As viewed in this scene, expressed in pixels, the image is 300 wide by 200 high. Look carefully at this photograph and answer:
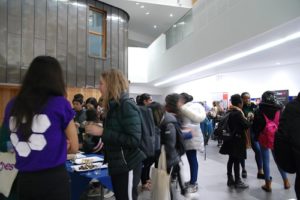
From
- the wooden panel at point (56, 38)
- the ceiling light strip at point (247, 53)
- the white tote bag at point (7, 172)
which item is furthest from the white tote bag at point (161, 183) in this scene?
the wooden panel at point (56, 38)

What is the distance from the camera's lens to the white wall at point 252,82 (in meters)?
10.3

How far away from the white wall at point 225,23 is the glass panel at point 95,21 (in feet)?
11.4

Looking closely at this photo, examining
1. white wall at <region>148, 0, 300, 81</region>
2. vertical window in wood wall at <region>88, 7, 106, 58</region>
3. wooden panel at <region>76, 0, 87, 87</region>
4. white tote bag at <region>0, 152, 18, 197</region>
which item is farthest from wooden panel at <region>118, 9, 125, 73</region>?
white tote bag at <region>0, 152, 18, 197</region>

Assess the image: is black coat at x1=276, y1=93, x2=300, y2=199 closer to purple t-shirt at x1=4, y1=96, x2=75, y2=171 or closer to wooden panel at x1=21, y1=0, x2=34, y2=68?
purple t-shirt at x1=4, y1=96, x2=75, y2=171

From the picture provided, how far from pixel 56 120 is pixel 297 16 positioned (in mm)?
5662

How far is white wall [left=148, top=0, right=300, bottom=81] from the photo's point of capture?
6.09 m

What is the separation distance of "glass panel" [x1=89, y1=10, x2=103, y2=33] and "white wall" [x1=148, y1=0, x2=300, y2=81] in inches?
137

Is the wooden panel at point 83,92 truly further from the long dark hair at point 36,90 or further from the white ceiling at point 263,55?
the long dark hair at point 36,90

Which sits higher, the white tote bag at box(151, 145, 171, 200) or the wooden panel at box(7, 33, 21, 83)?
the wooden panel at box(7, 33, 21, 83)

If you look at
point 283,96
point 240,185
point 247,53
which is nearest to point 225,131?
point 240,185

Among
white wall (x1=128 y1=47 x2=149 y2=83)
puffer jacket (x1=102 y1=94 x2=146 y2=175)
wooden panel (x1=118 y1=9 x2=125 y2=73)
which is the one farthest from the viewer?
white wall (x1=128 y1=47 x2=149 y2=83)


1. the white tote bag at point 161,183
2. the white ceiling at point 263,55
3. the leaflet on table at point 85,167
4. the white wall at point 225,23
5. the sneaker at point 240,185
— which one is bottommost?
the sneaker at point 240,185

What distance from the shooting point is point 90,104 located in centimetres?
441

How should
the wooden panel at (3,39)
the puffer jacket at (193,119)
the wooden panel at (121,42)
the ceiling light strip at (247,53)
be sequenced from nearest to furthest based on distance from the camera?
the puffer jacket at (193,119)
the ceiling light strip at (247,53)
the wooden panel at (3,39)
the wooden panel at (121,42)
